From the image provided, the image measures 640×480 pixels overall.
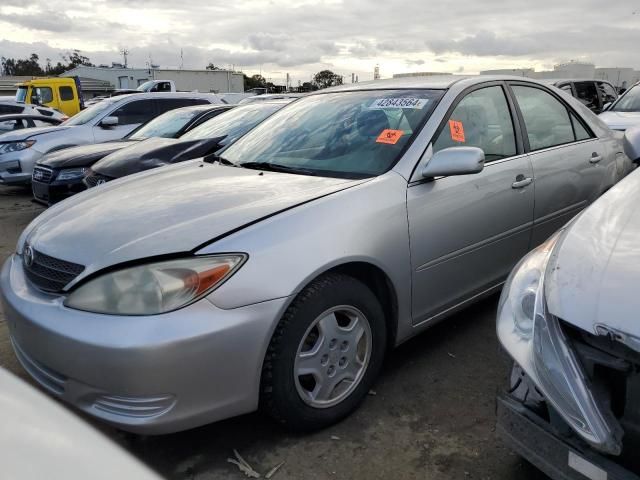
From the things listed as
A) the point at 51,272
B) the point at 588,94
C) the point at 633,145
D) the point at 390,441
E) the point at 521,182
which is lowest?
the point at 390,441

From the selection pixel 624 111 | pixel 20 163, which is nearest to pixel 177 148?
pixel 20 163

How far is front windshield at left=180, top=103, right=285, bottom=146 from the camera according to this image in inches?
228

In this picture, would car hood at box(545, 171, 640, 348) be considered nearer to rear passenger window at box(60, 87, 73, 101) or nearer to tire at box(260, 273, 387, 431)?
tire at box(260, 273, 387, 431)

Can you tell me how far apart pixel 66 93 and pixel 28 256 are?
1788 centimetres

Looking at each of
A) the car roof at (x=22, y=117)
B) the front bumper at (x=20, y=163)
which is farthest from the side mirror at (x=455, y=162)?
the car roof at (x=22, y=117)

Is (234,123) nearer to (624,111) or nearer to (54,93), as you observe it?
(624,111)

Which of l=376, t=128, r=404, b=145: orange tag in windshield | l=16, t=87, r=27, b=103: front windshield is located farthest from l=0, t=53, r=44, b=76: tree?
l=376, t=128, r=404, b=145: orange tag in windshield

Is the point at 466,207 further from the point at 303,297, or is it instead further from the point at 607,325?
the point at 607,325

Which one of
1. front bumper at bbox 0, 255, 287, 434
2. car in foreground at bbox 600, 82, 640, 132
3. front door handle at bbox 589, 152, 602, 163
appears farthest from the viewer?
car in foreground at bbox 600, 82, 640, 132

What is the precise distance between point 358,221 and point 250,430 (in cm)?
107

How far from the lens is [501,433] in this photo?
1.84 meters

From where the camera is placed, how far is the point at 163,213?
7.90ft

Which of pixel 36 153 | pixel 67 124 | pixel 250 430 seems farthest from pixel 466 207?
pixel 67 124

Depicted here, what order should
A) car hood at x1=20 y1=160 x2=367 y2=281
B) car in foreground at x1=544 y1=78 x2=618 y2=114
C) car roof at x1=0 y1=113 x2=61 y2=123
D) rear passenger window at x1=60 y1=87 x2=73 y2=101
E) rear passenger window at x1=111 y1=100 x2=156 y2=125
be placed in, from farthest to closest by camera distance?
rear passenger window at x1=60 y1=87 x2=73 y2=101
car in foreground at x1=544 y1=78 x2=618 y2=114
car roof at x1=0 y1=113 x2=61 y2=123
rear passenger window at x1=111 y1=100 x2=156 y2=125
car hood at x1=20 y1=160 x2=367 y2=281
